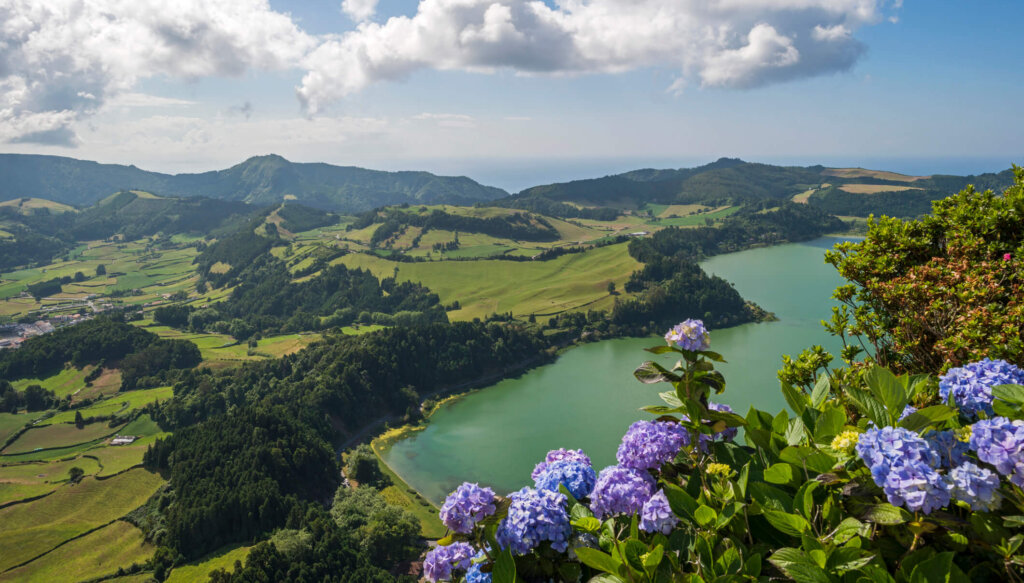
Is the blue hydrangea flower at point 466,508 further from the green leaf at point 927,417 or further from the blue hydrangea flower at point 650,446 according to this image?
the green leaf at point 927,417

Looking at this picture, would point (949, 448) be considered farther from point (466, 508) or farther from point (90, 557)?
point (90, 557)

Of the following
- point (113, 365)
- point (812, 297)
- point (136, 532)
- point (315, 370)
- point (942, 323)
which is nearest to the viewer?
point (942, 323)

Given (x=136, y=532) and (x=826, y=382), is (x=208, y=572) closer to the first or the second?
(x=136, y=532)

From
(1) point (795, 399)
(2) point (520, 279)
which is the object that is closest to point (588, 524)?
(1) point (795, 399)

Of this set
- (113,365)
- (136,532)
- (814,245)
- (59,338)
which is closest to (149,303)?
(59,338)

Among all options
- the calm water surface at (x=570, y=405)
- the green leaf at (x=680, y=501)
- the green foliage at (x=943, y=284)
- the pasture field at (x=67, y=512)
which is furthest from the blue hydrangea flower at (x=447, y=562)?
the pasture field at (x=67, y=512)

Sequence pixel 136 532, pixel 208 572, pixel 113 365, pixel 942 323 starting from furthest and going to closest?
pixel 113 365 < pixel 136 532 < pixel 208 572 < pixel 942 323
